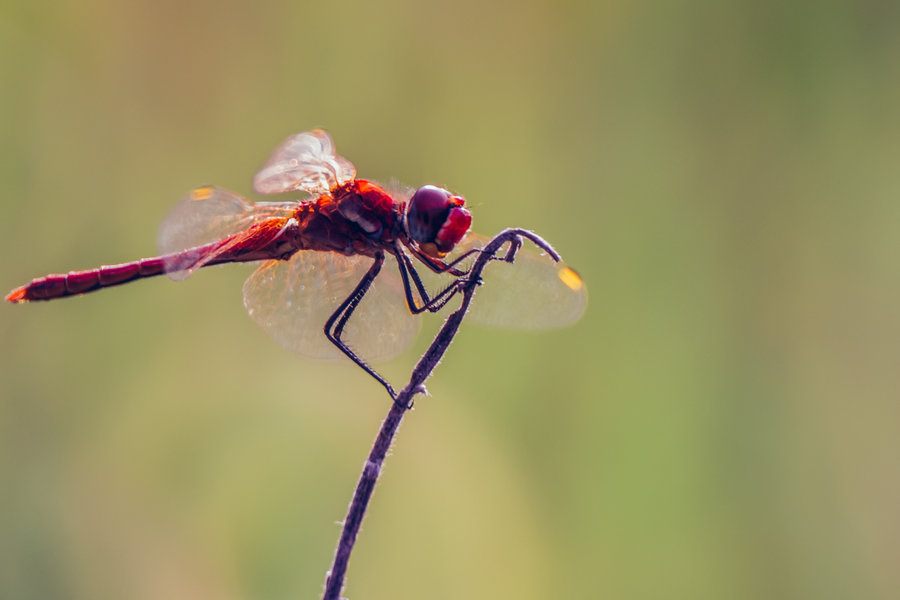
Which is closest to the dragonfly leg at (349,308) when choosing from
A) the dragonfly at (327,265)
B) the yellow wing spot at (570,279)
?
the dragonfly at (327,265)

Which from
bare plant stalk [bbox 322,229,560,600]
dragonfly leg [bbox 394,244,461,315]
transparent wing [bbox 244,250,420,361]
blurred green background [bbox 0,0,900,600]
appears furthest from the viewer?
blurred green background [bbox 0,0,900,600]

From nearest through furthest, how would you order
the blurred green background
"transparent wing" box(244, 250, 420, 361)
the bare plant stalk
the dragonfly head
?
the bare plant stalk → the dragonfly head → "transparent wing" box(244, 250, 420, 361) → the blurred green background

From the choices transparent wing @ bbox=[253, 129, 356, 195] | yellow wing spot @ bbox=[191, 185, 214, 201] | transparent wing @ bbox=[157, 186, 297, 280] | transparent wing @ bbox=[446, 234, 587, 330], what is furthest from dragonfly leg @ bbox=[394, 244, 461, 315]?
yellow wing spot @ bbox=[191, 185, 214, 201]

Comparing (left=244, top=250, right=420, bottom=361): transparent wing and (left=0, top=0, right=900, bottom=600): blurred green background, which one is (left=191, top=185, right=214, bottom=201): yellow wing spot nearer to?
(left=244, top=250, right=420, bottom=361): transparent wing

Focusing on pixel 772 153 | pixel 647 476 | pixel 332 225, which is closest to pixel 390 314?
pixel 332 225

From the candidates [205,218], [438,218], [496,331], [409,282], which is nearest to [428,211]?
[438,218]

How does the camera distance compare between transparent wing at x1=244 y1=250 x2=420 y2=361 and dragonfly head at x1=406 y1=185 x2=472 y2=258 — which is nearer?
dragonfly head at x1=406 y1=185 x2=472 y2=258

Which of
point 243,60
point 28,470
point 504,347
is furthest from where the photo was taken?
point 243,60

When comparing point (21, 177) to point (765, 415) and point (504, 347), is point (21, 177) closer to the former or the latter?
point (504, 347)
